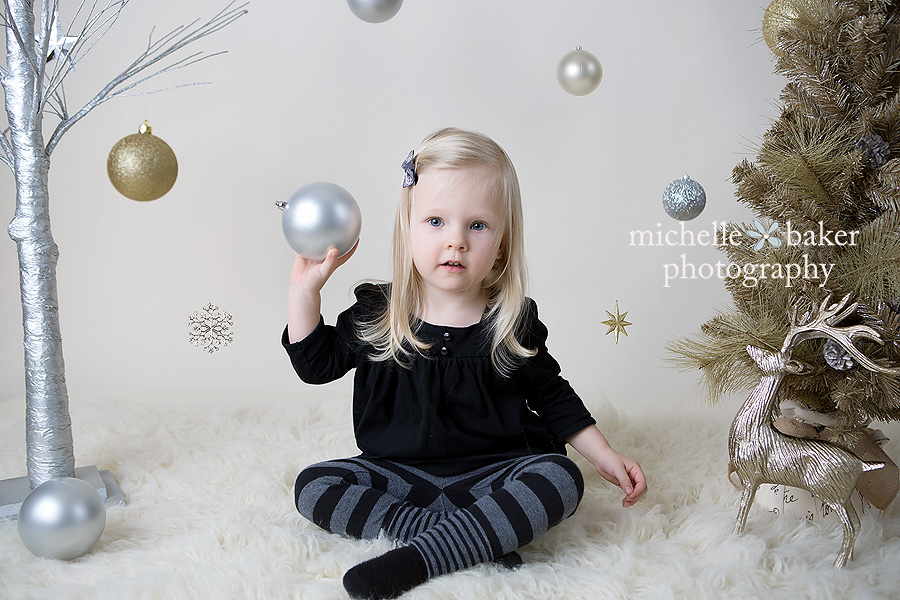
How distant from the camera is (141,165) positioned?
1.58 meters

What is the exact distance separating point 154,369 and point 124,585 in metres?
1.43

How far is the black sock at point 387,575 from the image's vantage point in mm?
1045

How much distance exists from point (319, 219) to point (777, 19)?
2.70ft

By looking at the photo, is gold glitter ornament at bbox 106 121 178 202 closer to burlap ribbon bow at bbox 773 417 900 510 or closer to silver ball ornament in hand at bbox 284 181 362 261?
silver ball ornament in hand at bbox 284 181 362 261

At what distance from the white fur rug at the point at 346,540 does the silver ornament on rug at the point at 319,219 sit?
1.39 ft

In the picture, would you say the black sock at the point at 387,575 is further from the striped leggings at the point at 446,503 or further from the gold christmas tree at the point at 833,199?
the gold christmas tree at the point at 833,199

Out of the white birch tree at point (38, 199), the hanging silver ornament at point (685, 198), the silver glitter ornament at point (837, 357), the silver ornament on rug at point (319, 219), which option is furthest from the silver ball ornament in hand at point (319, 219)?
the silver glitter ornament at point (837, 357)

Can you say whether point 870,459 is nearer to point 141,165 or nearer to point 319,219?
point 319,219

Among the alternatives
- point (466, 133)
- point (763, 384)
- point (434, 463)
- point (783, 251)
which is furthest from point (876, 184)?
point (434, 463)

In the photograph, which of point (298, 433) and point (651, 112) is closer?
point (298, 433)

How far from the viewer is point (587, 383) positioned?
234 cm

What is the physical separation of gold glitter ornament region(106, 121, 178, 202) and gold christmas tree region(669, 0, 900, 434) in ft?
3.32

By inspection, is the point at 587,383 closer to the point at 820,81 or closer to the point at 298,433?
the point at 298,433

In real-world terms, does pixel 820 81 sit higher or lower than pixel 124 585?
higher
